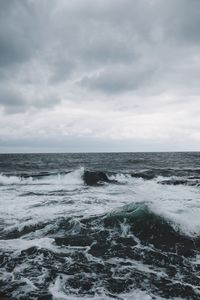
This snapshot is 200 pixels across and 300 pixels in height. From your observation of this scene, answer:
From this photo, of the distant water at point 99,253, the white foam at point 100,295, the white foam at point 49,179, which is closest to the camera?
the white foam at point 100,295

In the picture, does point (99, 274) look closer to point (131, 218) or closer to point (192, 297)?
point (192, 297)

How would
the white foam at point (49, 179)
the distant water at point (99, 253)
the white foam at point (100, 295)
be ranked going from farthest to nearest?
the white foam at point (49, 179)
the distant water at point (99, 253)
the white foam at point (100, 295)

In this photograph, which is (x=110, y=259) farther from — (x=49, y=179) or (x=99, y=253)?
(x=49, y=179)

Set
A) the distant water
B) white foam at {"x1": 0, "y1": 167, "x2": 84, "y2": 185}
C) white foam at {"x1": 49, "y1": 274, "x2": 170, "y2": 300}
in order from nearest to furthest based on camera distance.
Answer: white foam at {"x1": 49, "y1": 274, "x2": 170, "y2": 300}, the distant water, white foam at {"x1": 0, "y1": 167, "x2": 84, "y2": 185}

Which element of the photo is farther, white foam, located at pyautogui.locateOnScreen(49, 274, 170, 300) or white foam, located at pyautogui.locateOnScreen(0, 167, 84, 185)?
white foam, located at pyautogui.locateOnScreen(0, 167, 84, 185)

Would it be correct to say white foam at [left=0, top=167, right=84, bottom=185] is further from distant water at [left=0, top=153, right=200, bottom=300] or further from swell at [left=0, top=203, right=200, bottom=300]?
swell at [left=0, top=203, right=200, bottom=300]

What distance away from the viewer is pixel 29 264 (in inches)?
228

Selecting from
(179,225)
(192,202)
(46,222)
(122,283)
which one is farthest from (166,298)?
(192,202)

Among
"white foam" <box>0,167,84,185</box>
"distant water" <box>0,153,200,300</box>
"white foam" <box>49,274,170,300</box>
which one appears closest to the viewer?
"white foam" <box>49,274,170,300</box>

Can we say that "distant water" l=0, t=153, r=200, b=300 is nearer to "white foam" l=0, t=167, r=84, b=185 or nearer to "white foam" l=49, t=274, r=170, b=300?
"white foam" l=49, t=274, r=170, b=300

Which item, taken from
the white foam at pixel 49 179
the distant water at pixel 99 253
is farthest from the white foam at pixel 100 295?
the white foam at pixel 49 179

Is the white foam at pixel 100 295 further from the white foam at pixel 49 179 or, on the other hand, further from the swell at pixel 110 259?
the white foam at pixel 49 179

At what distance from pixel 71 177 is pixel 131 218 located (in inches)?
627

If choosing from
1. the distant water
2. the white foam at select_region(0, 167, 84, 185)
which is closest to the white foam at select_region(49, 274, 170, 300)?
the distant water
